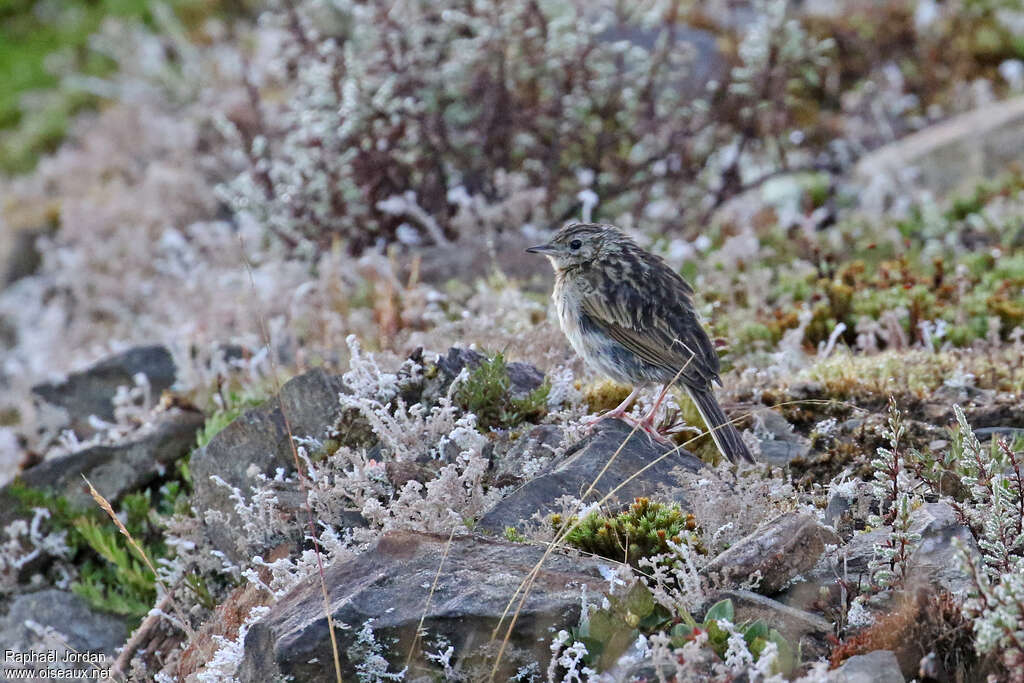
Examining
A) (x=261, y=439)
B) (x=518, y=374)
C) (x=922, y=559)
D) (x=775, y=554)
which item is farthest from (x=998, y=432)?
(x=261, y=439)

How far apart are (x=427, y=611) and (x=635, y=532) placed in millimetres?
964

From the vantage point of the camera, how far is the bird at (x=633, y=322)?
21.6ft

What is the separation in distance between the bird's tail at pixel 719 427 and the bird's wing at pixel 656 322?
0.08 meters

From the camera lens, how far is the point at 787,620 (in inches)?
191

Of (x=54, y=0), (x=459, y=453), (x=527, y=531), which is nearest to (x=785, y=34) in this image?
(x=459, y=453)

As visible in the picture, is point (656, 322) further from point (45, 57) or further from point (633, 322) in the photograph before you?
point (45, 57)

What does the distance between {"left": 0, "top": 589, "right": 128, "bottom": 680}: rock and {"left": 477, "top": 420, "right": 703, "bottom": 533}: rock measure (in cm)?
306

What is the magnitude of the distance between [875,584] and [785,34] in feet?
28.6

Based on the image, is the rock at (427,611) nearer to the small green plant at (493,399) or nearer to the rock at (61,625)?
the small green plant at (493,399)

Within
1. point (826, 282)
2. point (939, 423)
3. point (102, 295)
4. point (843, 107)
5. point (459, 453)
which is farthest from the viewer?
point (843, 107)

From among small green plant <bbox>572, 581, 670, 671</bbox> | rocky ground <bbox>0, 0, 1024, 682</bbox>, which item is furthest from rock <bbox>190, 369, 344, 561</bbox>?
small green plant <bbox>572, 581, 670, 671</bbox>

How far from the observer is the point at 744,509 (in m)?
5.41

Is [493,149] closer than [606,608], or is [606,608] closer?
[606,608]

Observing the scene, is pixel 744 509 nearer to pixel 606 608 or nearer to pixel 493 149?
pixel 606 608
